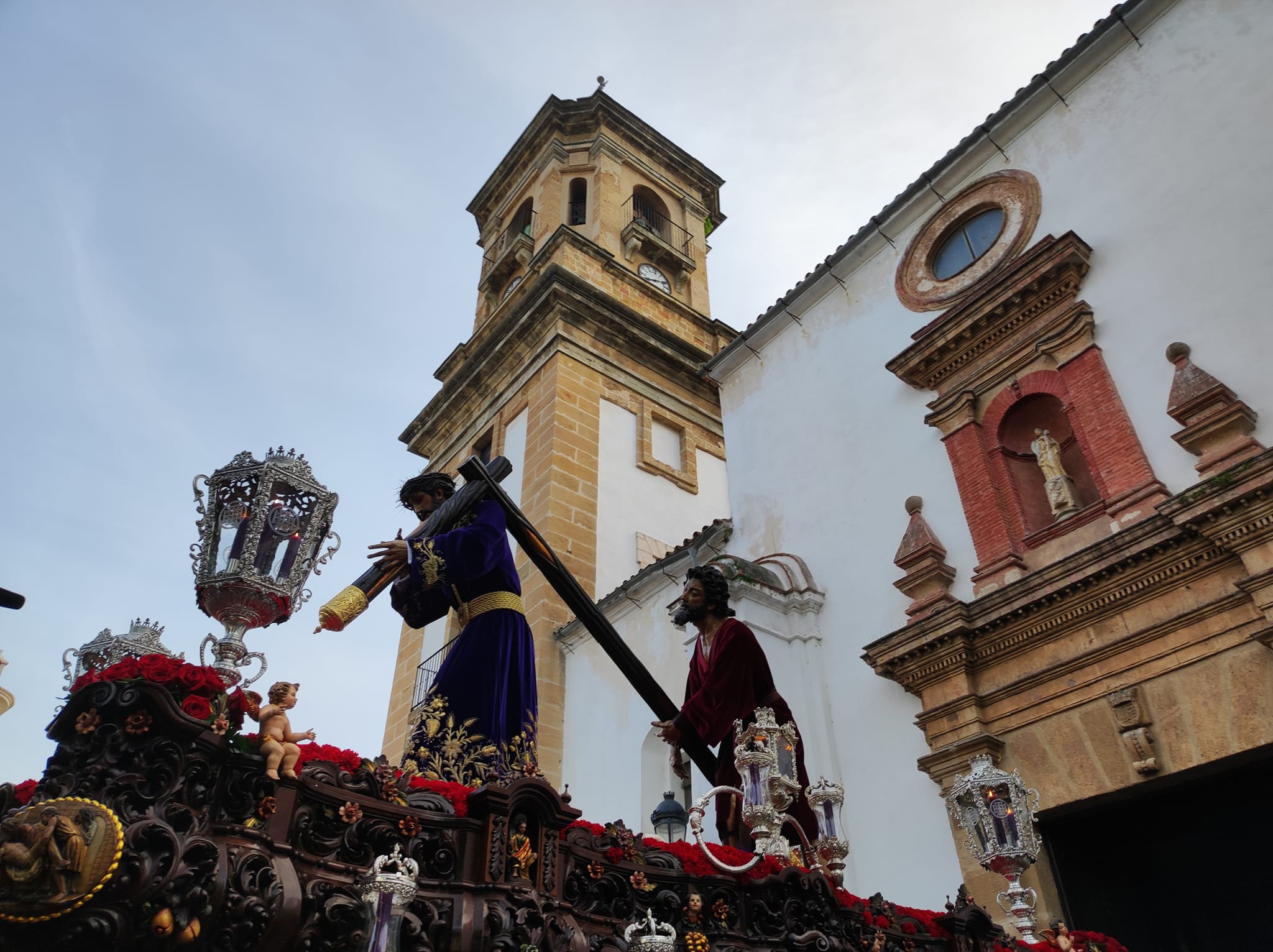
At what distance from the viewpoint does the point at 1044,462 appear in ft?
27.5

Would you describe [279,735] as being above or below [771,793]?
below

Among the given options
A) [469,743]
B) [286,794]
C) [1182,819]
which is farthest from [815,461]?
[286,794]

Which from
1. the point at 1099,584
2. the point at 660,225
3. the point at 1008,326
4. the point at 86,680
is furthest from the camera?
the point at 660,225

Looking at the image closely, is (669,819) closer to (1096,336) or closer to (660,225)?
(1096,336)

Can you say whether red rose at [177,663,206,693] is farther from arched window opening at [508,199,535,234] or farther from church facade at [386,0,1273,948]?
arched window opening at [508,199,535,234]

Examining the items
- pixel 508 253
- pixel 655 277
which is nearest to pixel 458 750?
pixel 655 277

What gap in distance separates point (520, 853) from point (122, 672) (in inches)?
56.9

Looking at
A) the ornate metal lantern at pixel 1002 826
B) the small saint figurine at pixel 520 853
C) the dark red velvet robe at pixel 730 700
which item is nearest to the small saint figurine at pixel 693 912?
the small saint figurine at pixel 520 853

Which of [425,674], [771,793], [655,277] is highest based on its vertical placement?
[655,277]

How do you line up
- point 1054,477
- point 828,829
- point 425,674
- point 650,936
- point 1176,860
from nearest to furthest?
point 650,936 < point 828,829 < point 1176,860 < point 1054,477 < point 425,674

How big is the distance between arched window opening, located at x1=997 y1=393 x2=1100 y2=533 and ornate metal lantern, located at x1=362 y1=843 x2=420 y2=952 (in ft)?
21.9

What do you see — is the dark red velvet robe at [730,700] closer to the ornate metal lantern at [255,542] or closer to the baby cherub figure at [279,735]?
the ornate metal lantern at [255,542]

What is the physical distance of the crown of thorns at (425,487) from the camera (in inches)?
224

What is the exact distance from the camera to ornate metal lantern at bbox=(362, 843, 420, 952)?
2.86m
